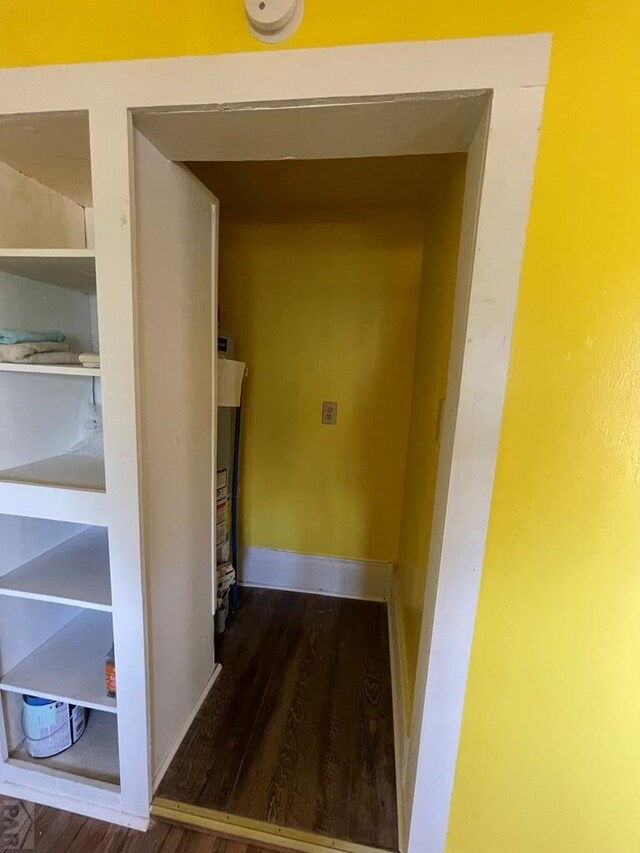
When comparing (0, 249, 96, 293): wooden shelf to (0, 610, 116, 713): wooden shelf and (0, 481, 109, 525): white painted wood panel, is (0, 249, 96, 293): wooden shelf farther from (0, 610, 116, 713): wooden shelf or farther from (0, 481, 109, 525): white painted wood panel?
(0, 610, 116, 713): wooden shelf

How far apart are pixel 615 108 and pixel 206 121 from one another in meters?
0.86

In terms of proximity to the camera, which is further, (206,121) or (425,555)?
(425,555)

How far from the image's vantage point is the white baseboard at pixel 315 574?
2.50 m

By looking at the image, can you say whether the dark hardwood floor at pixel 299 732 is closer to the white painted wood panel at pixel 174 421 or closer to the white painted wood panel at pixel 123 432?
the white painted wood panel at pixel 174 421

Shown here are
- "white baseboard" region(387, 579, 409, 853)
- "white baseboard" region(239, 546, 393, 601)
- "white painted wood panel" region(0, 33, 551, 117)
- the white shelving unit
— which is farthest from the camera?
"white baseboard" region(239, 546, 393, 601)

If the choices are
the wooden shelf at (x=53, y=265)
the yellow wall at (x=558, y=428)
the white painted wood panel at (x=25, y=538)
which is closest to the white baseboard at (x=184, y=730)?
the white painted wood panel at (x=25, y=538)

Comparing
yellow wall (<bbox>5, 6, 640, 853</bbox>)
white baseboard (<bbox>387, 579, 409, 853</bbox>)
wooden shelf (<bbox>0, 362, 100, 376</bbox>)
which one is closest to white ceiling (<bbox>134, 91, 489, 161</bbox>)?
yellow wall (<bbox>5, 6, 640, 853</bbox>)

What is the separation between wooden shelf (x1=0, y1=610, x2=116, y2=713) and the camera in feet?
4.24

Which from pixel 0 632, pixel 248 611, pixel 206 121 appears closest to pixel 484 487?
pixel 206 121

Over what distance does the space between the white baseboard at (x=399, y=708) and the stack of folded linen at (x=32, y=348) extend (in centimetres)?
172

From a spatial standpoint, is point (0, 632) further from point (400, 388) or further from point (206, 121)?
point (400, 388)

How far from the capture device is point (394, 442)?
237 centimetres

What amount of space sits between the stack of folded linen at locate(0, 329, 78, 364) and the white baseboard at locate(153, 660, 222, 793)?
55.0 inches

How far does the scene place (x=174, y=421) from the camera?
132 cm
